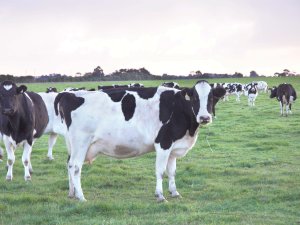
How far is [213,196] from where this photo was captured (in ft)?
34.1

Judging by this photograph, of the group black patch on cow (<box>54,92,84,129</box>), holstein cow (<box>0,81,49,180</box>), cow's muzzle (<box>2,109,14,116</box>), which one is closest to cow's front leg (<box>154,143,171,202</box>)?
black patch on cow (<box>54,92,84,129</box>)

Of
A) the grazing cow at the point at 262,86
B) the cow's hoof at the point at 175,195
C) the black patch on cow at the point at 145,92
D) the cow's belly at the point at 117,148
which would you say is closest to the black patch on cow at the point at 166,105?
the black patch on cow at the point at 145,92

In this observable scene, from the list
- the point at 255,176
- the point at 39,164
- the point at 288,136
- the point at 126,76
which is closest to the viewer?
the point at 255,176

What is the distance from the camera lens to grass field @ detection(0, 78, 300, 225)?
27.8ft

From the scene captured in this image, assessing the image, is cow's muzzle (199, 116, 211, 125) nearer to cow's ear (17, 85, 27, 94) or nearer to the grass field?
the grass field

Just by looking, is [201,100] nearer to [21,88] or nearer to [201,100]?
[201,100]

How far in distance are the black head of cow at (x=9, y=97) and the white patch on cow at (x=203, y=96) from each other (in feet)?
15.6

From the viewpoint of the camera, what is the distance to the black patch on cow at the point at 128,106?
10.5 m

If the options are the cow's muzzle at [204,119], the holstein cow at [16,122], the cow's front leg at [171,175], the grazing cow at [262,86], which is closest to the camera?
the cow's muzzle at [204,119]

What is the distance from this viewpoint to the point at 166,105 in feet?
34.5

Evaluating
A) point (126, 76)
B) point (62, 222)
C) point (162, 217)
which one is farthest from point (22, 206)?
point (126, 76)

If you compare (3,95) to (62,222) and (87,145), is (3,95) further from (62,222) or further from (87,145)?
(62,222)

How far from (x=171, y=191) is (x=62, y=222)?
125 inches

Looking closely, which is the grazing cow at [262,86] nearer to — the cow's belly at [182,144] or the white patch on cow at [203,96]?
the cow's belly at [182,144]
